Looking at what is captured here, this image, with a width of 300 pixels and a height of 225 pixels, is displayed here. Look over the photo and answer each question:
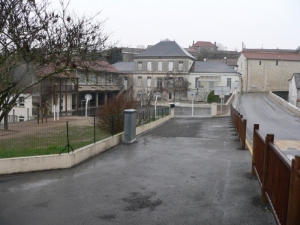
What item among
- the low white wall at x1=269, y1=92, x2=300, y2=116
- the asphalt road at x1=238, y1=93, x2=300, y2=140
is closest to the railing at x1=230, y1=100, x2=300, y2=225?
the asphalt road at x1=238, y1=93, x2=300, y2=140

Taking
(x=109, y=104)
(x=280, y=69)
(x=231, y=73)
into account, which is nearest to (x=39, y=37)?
(x=109, y=104)

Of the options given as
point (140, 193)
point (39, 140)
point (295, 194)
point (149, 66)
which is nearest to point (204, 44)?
point (149, 66)

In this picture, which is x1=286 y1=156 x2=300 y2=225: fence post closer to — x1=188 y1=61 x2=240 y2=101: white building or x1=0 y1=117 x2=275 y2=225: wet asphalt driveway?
x1=0 y1=117 x2=275 y2=225: wet asphalt driveway

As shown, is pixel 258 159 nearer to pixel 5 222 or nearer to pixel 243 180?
pixel 243 180

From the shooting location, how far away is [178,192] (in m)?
7.27

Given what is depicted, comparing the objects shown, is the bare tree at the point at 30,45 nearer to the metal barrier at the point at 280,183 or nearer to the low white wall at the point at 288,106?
the metal barrier at the point at 280,183

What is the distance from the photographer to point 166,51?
66.9m

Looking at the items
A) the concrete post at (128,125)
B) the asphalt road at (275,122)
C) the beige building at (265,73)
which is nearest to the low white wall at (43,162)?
the concrete post at (128,125)

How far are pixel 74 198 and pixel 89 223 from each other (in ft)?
4.63

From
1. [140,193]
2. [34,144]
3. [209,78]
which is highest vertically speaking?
[209,78]

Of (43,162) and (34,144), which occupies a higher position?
(34,144)

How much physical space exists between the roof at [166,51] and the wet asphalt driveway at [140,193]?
55.6m

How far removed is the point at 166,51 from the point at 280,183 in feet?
208

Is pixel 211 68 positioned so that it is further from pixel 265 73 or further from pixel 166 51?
pixel 265 73
